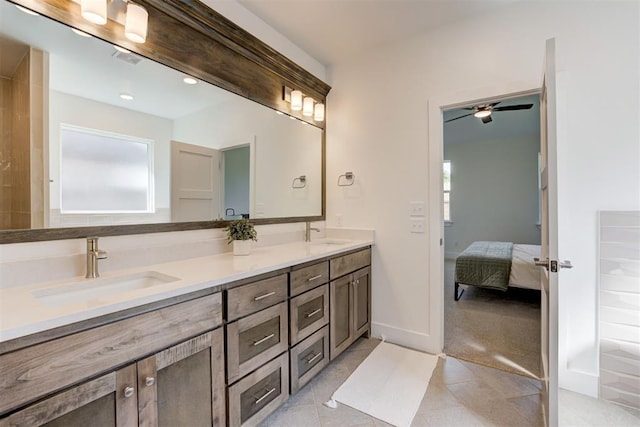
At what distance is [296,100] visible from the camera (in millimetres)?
2535

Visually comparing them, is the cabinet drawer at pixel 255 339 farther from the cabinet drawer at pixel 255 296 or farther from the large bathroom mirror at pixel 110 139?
the large bathroom mirror at pixel 110 139

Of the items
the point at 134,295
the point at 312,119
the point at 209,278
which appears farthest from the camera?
the point at 312,119

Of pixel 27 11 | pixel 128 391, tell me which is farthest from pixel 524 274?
pixel 27 11

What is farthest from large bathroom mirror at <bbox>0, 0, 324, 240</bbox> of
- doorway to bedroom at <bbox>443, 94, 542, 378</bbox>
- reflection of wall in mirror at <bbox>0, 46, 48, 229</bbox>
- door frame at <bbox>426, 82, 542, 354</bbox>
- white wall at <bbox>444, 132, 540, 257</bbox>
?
white wall at <bbox>444, 132, 540, 257</bbox>

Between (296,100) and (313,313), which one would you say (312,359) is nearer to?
(313,313)

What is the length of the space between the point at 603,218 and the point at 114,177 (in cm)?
279

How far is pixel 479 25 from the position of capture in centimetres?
218

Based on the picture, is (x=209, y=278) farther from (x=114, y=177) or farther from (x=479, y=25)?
(x=479, y=25)

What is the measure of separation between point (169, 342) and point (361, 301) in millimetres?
1683

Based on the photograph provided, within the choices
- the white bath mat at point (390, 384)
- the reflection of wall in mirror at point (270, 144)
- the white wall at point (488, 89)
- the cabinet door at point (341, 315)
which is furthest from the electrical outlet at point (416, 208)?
the white bath mat at point (390, 384)

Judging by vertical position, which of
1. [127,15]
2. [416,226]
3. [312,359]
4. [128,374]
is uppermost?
[127,15]

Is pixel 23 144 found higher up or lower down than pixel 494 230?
higher up

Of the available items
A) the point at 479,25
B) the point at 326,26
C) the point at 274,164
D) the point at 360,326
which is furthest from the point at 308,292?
the point at 479,25

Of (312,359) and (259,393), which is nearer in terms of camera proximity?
(259,393)
